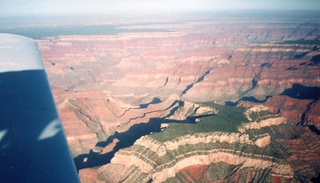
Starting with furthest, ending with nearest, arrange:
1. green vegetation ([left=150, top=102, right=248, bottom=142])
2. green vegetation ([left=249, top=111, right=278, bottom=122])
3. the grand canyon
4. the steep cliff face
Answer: green vegetation ([left=249, top=111, right=278, bottom=122]), green vegetation ([left=150, top=102, right=248, bottom=142]), the grand canyon, the steep cliff face

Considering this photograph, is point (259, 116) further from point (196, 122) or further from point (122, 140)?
point (122, 140)

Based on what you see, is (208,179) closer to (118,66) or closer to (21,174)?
(21,174)

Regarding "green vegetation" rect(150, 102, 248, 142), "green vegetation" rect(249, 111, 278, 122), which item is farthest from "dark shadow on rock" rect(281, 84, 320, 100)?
"green vegetation" rect(150, 102, 248, 142)

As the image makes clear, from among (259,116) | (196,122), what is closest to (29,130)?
(196,122)

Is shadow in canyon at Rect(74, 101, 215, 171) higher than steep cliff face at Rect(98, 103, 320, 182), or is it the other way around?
shadow in canyon at Rect(74, 101, 215, 171)

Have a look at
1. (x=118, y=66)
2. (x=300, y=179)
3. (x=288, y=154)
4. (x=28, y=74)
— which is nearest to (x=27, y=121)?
(x=28, y=74)

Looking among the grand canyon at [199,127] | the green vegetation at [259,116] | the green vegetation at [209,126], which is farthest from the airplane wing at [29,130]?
the green vegetation at [259,116]

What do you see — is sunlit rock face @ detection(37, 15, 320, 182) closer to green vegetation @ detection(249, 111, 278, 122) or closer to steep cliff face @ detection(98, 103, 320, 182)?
steep cliff face @ detection(98, 103, 320, 182)

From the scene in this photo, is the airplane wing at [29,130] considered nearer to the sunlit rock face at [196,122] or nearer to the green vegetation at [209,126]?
the sunlit rock face at [196,122]
